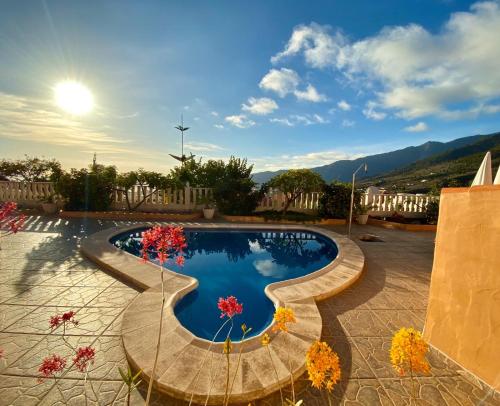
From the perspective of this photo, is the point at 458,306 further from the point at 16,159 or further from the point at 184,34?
the point at 16,159

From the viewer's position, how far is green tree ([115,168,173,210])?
373 inches

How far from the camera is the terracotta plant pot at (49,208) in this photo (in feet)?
30.8

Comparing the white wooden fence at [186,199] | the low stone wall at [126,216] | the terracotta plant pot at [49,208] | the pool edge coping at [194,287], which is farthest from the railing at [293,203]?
the terracotta plant pot at [49,208]

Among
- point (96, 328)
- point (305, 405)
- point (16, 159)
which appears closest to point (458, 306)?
point (305, 405)

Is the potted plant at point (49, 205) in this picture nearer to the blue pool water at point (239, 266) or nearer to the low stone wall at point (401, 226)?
the blue pool water at point (239, 266)

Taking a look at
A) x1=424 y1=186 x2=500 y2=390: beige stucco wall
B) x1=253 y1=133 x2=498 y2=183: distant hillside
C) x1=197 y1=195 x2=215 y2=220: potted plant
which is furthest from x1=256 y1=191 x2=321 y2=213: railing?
x1=253 y1=133 x2=498 y2=183: distant hillside

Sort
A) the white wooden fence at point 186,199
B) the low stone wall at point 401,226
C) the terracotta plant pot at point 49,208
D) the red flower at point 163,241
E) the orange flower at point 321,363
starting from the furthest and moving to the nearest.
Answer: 1. the white wooden fence at point 186,199
2. the terracotta plant pot at point 49,208
3. the low stone wall at point 401,226
4. the red flower at point 163,241
5. the orange flower at point 321,363

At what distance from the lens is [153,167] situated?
33.6 feet

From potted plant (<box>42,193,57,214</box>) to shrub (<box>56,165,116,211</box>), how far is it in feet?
2.17

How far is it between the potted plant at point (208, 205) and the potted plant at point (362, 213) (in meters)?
6.57

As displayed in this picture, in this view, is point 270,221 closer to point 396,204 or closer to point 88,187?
point 396,204

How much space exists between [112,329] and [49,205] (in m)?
9.63

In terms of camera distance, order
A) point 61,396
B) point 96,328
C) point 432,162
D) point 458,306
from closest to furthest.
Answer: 1. point 61,396
2. point 458,306
3. point 96,328
4. point 432,162

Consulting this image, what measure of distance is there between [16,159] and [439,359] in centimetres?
1790
